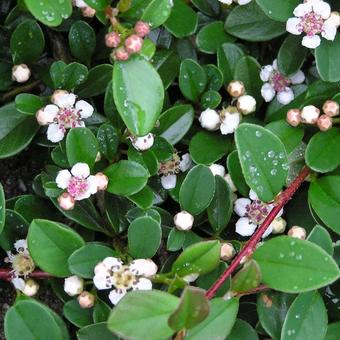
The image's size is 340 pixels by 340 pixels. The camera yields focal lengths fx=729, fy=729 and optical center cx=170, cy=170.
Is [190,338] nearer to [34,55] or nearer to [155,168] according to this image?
[155,168]

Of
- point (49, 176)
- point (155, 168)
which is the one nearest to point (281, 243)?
point (155, 168)

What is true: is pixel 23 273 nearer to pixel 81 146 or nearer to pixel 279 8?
pixel 81 146

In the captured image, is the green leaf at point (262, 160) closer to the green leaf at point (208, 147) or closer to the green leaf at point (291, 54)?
the green leaf at point (208, 147)

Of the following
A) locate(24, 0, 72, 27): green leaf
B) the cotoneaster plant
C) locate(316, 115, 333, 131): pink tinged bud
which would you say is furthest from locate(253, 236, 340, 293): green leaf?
locate(24, 0, 72, 27): green leaf

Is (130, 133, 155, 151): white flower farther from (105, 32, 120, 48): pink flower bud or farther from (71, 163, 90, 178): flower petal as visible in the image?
(105, 32, 120, 48): pink flower bud

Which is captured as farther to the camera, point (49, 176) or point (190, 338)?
point (49, 176)

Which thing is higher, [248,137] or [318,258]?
[248,137]
